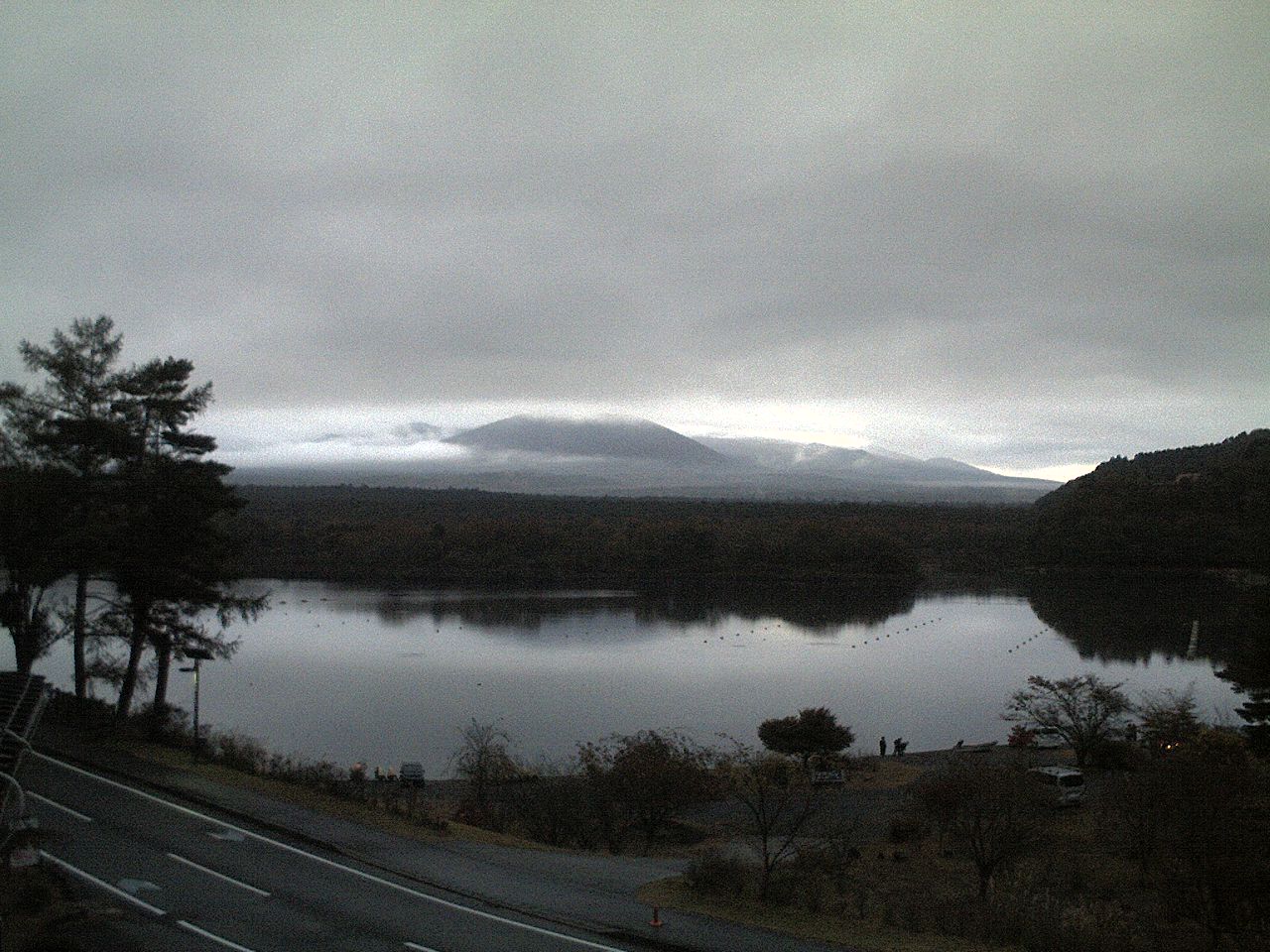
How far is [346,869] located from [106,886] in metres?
2.03

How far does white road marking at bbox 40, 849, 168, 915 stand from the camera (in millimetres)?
8000

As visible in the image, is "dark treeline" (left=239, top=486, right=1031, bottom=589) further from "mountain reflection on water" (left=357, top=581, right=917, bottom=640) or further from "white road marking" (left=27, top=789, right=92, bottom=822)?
"white road marking" (left=27, top=789, right=92, bottom=822)

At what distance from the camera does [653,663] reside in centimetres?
3578

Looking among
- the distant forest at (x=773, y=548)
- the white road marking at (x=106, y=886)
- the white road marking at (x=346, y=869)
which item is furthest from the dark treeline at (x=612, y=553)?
the white road marking at (x=106, y=886)

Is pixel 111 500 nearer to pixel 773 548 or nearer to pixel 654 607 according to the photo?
pixel 654 607

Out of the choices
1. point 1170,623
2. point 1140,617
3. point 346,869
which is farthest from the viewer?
point 1140,617

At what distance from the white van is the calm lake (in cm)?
507

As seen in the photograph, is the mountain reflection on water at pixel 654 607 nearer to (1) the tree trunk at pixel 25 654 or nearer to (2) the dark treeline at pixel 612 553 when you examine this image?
(2) the dark treeline at pixel 612 553

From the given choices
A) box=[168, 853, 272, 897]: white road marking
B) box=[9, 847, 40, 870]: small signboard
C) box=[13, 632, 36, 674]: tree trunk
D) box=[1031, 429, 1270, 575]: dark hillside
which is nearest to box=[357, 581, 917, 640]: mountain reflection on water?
box=[1031, 429, 1270, 575]: dark hillside

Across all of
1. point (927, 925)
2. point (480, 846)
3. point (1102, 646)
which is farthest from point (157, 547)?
point (1102, 646)

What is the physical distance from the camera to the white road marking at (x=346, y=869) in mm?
7879

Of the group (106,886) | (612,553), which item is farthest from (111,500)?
(612,553)

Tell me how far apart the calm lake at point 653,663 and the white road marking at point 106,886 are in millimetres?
12713

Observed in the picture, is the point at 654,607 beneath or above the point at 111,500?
beneath
